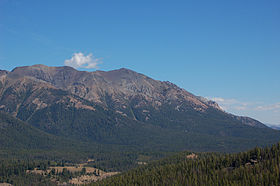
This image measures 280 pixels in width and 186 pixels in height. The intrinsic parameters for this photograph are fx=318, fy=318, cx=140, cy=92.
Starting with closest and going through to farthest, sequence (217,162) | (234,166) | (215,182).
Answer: (215,182)
(234,166)
(217,162)

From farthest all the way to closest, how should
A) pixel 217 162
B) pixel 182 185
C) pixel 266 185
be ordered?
pixel 217 162 < pixel 182 185 < pixel 266 185

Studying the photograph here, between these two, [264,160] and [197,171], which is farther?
[197,171]

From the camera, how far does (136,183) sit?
7623 inches

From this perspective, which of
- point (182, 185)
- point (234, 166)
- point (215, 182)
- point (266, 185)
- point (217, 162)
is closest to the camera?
point (266, 185)

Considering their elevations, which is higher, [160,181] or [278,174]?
[278,174]

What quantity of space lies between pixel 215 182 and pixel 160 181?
143ft

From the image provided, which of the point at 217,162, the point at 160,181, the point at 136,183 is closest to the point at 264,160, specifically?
the point at 217,162

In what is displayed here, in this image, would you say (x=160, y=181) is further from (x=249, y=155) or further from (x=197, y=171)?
(x=249, y=155)

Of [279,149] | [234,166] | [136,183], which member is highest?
[279,149]

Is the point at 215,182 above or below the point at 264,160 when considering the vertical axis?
below

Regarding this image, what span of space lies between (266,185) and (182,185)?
45.6m

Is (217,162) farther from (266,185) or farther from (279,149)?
(266,185)

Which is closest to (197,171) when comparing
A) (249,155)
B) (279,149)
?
(249,155)

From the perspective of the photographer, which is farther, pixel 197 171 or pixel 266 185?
pixel 197 171
